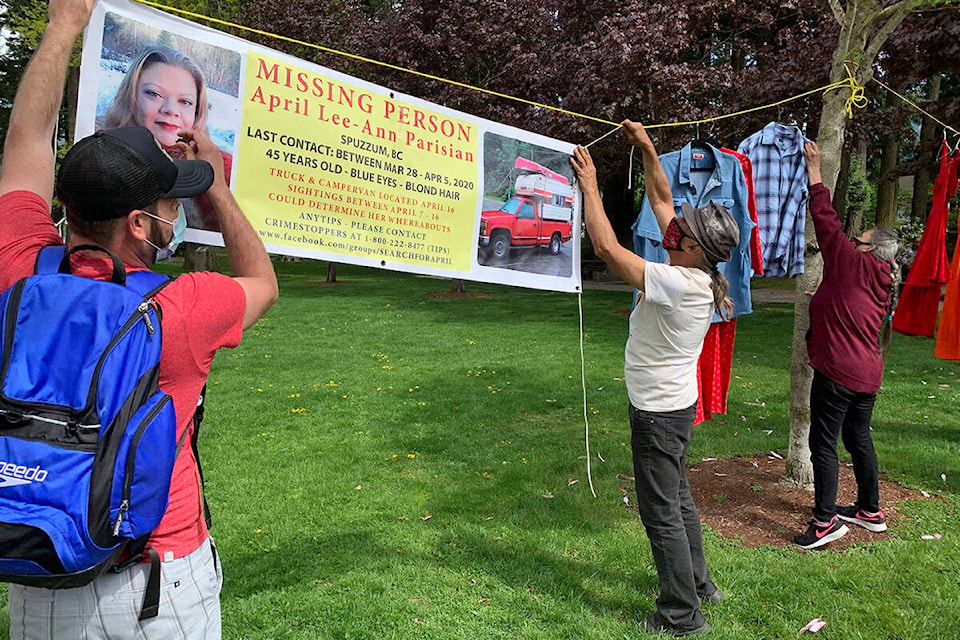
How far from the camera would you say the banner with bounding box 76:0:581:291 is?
261 centimetres

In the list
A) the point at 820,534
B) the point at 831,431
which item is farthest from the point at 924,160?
the point at 820,534

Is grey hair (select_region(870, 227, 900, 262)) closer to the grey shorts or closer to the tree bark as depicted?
the tree bark

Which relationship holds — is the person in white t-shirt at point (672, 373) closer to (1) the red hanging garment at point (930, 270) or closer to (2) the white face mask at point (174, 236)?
(2) the white face mask at point (174, 236)

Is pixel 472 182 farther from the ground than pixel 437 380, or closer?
farther from the ground

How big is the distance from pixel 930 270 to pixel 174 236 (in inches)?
206

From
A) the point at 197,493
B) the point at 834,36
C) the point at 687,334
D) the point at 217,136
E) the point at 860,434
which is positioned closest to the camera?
the point at 197,493

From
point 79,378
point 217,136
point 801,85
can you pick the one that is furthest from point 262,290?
point 801,85

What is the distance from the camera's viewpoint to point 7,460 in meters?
1.42

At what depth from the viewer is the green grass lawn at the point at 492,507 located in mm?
3453

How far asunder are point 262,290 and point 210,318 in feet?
0.77

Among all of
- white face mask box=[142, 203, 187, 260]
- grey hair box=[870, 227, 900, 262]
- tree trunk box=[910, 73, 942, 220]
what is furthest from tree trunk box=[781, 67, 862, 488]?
tree trunk box=[910, 73, 942, 220]

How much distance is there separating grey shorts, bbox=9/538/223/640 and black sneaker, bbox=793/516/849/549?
3632mm

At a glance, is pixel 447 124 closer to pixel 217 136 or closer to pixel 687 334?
pixel 217 136

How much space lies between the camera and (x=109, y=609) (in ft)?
5.25
